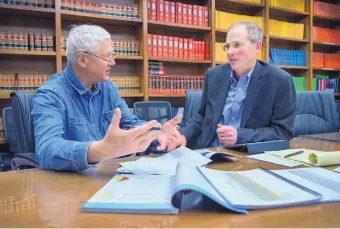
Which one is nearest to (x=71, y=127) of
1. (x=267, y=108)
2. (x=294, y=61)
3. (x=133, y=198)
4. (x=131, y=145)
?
(x=131, y=145)

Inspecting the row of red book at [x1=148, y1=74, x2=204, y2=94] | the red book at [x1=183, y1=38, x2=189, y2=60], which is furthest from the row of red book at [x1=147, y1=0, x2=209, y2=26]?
the row of red book at [x1=148, y1=74, x2=204, y2=94]

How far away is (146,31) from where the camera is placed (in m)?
3.56

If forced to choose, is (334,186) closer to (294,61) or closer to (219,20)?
(219,20)

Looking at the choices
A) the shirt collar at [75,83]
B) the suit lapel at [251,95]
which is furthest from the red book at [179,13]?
the shirt collar at [75,83]

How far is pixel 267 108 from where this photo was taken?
176 centimetres

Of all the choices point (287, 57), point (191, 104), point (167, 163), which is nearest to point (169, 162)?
point (167, 163)

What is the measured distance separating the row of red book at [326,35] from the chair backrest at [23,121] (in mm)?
4726

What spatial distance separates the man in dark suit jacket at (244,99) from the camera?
1.76 metres

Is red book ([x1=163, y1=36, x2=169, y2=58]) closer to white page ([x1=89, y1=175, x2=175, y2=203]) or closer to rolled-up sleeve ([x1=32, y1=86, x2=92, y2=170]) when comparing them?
rolled-up sleeve ([x1=32, y1=86, x2=92, y2=170])

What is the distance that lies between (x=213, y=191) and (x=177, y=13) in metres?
Result: 3.43

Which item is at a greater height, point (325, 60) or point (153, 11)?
point (153, 11)

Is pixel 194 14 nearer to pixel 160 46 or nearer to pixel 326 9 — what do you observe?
pixel 160 46

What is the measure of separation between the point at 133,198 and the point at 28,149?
108cm

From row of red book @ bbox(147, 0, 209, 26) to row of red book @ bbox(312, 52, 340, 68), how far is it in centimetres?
218
